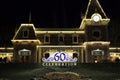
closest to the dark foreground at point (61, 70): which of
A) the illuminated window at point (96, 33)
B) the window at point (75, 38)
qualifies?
the illuminated window at point (96, 33)

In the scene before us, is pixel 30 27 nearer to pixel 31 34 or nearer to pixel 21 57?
pixel 31 34

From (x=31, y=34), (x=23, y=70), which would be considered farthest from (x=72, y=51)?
(x=23, y=70)

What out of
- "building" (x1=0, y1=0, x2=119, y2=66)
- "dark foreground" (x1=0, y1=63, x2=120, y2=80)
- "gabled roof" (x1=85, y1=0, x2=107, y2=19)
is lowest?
"dark foreground" (x1=0, y1=63, x2=120, y2=80)

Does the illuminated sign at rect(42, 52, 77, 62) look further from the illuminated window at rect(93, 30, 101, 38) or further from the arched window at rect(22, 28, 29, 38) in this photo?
the illuminated window at rect(93, 30, 101, 38)

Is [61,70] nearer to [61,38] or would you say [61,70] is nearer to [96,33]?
[96,33]

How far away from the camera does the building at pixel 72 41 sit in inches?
2058

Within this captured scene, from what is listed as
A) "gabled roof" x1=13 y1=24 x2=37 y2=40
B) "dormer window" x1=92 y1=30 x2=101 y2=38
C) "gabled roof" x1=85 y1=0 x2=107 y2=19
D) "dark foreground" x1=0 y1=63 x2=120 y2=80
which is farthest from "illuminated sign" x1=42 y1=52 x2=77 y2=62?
"gabled roof" x1=85 y1=0 x2=107 y2=19

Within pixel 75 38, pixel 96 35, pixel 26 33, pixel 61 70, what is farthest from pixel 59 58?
pixel 75 38

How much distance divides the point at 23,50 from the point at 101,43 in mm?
11436

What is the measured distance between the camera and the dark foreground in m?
40.0

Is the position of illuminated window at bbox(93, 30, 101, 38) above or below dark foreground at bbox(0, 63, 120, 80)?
above

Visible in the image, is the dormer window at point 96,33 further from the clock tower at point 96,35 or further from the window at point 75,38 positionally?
the window at point 75,38

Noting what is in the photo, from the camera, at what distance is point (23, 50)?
172 feet

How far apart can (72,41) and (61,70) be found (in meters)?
14.2
